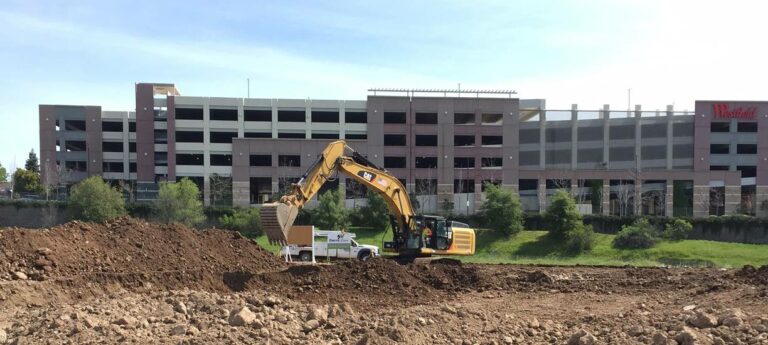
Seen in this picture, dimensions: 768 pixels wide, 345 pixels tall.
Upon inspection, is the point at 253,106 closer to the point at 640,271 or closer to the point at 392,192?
the point at 392,192

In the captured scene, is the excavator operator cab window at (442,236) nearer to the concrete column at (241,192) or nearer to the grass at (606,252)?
the grass at (606,252)

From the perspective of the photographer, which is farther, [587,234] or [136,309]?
[587,234]

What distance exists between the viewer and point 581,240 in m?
39.2

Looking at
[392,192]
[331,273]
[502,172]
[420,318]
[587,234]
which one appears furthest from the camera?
[502,172]

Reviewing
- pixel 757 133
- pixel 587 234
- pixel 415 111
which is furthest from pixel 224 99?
pixel 757 133

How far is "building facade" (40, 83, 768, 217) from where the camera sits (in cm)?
6059

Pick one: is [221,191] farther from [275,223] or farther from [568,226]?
[275,223]

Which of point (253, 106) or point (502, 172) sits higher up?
point (253, 106)

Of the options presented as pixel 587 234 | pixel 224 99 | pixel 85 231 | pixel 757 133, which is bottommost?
pixel 587 234

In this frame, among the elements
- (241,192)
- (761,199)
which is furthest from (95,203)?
(761,199)

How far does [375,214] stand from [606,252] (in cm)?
1873

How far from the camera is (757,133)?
6222cm

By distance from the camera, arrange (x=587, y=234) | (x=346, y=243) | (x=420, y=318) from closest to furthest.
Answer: (x=420, y=318), (x=346, y=243), (x=587, y=234)

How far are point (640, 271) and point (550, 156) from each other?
149 ft
